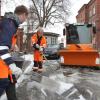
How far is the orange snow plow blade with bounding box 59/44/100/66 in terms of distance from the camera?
19578mm

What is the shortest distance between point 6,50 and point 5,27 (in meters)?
0.36

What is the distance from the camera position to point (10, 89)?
619 centimetres

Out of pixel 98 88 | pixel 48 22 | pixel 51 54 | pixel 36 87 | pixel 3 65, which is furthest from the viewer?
pixel 48 22

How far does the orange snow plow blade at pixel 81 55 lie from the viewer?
19.6 meters

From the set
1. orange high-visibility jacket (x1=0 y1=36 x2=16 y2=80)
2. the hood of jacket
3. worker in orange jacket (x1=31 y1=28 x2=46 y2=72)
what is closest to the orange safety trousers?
orange high-visibility jacket (x1=0 y1=36 x2=16 y2=80)

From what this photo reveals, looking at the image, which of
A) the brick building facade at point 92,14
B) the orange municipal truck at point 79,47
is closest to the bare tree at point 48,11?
the brick building facade at point 92,14

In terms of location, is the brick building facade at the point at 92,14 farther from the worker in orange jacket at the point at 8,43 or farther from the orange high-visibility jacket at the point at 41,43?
the worker in orange jacket at the point at 8,43

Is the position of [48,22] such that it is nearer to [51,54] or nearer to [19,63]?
[51,54]

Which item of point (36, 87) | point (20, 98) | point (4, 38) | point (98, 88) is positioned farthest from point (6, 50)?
point (98, 88)

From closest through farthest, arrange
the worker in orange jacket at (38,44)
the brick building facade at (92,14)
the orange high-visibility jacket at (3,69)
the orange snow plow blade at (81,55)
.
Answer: the orange high-visibility jacket at (3,69) → the worker in orange jacket at (38,44) → the orange snow plow blade at (81,55) → the brick building facade at (92,14)

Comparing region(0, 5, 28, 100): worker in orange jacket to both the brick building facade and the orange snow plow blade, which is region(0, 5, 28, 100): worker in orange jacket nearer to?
the orange snow plow blade

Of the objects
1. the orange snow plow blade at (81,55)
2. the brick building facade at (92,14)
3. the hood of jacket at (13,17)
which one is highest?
the brick building facade at (92,14)

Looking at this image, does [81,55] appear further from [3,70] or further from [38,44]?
[3,70]

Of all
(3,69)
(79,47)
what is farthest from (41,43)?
(3,69)
